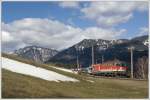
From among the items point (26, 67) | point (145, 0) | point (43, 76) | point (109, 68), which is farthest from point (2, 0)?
point (109, 68)

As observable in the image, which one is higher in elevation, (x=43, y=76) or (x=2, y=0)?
(x=2, y=0)

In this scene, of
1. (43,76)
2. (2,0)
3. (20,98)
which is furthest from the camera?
(43,76)

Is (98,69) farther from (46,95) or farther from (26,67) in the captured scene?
(46,95)

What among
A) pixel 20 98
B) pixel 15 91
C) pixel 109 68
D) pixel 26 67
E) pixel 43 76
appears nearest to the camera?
pixel 20 98

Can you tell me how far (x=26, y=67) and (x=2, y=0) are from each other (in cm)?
1905

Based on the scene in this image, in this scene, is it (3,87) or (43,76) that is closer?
(3,87)

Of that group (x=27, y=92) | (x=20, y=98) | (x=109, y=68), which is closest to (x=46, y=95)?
(x=27, y=92)

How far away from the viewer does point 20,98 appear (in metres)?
17.2

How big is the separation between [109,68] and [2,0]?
72459 millimetres

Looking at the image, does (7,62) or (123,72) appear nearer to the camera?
(7,62)

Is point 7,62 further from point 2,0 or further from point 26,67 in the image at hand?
point 2,0

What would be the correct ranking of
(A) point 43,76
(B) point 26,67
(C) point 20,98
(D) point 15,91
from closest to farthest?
(C) point 20,98 < (D) point 15,91 < (A) point 43,76 < (B) point 26,67

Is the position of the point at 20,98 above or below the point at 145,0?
below

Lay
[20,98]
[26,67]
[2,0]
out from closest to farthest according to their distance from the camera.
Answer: [2,0], [20,98], [26,67]
